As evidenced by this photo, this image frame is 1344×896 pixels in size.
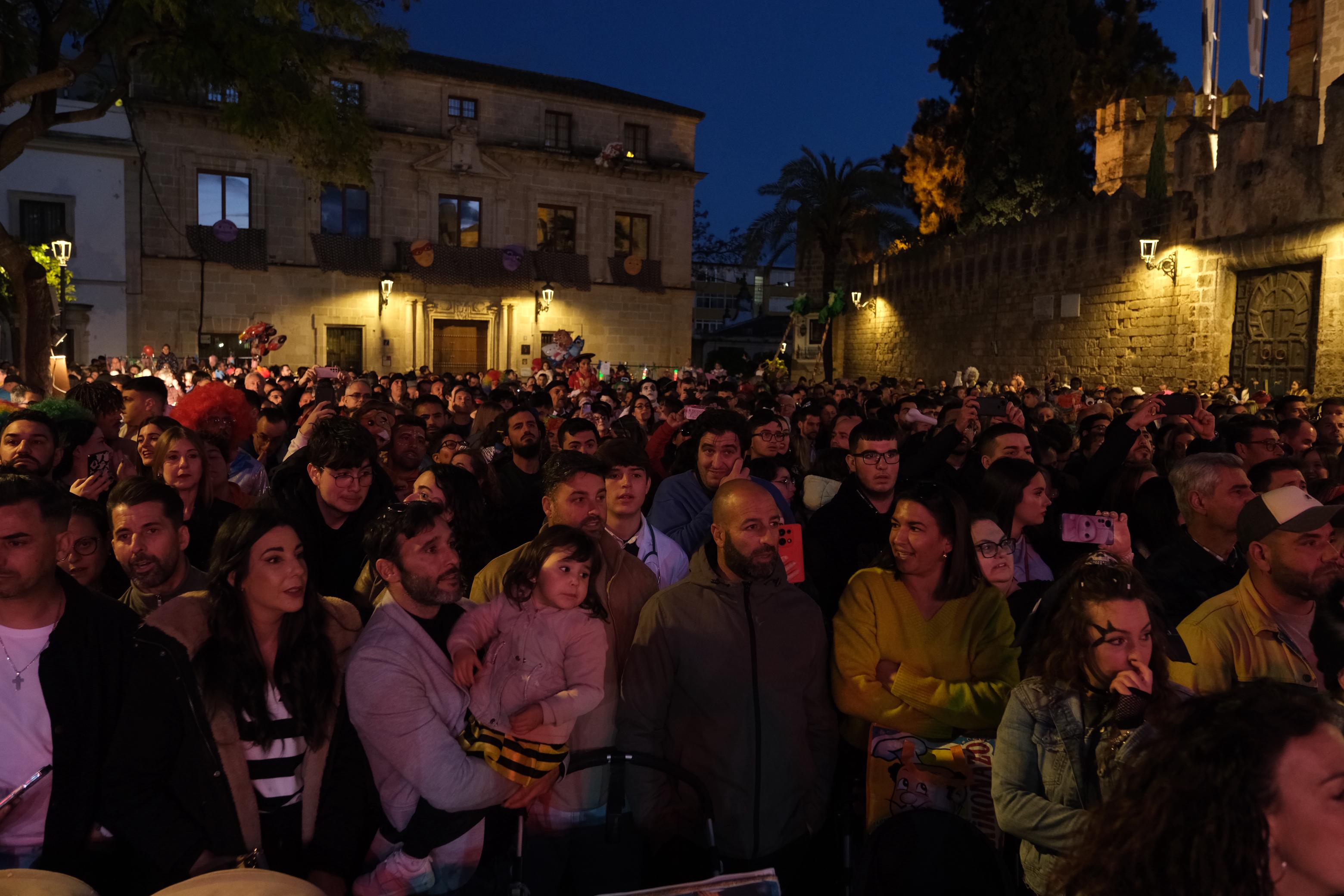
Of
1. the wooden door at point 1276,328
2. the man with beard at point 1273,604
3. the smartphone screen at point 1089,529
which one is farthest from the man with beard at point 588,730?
the wooden door at point 1276,328

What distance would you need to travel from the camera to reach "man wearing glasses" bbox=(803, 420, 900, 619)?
4547 millimetres

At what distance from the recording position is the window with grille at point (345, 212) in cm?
2717

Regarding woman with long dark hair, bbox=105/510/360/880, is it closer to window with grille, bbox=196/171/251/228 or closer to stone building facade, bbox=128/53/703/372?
stone building facade, bbox=128/53/703/372

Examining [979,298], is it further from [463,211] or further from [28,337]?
[28,337]

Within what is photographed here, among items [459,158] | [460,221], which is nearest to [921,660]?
[459,158]

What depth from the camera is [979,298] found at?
23.6m

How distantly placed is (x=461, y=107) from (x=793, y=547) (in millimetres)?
28241

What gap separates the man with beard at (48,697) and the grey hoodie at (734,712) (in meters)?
1.56

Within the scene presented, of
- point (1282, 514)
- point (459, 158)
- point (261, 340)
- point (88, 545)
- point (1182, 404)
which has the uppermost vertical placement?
point (459, 158)

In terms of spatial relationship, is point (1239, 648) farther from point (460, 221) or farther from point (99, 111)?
point (460, 221)

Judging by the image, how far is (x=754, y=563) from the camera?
10.4ft

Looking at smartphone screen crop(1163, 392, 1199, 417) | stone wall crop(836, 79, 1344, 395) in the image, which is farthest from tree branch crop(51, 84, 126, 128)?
stone wall crop(836, 79, 1344, 395)

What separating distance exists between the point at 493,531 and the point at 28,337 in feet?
29.4

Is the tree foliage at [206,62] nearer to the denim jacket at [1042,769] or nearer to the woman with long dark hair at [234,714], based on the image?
the woman with long dark hair at [234,714]
